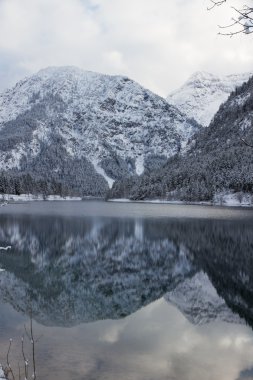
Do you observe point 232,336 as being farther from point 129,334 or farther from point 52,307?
point 52,307

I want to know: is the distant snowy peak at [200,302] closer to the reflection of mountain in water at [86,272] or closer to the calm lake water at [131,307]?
the calm lake water at [131,307]

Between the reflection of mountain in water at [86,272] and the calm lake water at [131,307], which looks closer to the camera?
the calm lake water at [131,307]

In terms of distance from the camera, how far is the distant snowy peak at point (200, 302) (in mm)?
24609

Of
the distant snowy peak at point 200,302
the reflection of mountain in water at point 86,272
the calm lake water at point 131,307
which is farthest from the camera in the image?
the reflection of mountain in water at point 86,272

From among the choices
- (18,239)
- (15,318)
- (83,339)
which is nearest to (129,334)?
(83,339)

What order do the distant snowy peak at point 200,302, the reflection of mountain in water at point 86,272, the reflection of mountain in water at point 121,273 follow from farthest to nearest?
the reflection of mountain in water at point 86,272 → the reflection of mountain in water at point 121,273 → the distant snowy peak at point 200,302

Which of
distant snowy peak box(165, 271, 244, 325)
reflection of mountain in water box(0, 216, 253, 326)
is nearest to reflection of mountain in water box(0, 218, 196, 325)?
reflection of mountain in water box(0, 216, 253, 326)

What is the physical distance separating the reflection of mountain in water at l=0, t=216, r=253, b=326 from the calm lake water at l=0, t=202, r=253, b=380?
86 mm

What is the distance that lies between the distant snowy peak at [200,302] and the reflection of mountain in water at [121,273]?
6 centimetres

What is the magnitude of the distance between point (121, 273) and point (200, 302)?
1015 centimetres

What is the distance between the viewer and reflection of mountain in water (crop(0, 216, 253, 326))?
1046 inches

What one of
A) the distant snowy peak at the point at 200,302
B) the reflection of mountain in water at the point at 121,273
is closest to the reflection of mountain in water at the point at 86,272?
the reflection of mountain in water at the point at 121,273

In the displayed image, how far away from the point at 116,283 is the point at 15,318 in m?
11.0

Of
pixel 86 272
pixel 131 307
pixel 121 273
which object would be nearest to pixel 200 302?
pixel 131 307
